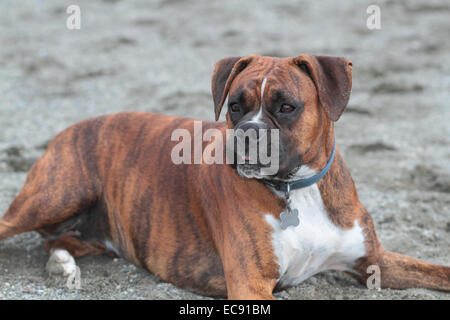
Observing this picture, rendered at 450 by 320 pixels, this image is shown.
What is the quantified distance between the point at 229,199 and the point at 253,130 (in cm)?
54

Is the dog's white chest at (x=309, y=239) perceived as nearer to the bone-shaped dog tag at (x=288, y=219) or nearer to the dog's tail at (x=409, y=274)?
the bone-shaped dog tag at (x=288, y=219)

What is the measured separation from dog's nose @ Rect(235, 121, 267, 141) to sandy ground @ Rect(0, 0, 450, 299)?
40.4 inches

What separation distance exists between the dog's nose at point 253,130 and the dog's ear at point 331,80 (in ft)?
1.13

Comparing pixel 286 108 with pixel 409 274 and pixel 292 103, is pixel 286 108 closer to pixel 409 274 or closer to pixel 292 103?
pixel 292 103

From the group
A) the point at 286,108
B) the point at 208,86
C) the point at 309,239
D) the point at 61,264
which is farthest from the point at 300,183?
the point at 208,86

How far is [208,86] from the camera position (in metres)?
6.86

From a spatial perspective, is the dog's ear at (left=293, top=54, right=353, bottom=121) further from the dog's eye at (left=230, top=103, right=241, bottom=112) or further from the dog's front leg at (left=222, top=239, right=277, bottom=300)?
the dog's front leg at (left=222, top=239, right=277, bottom=300)

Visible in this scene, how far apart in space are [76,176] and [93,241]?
1.49 feet

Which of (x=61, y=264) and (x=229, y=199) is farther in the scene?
(x=61, y=264)

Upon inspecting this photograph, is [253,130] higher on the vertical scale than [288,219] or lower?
higher

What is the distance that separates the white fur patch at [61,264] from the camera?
3.79 metres

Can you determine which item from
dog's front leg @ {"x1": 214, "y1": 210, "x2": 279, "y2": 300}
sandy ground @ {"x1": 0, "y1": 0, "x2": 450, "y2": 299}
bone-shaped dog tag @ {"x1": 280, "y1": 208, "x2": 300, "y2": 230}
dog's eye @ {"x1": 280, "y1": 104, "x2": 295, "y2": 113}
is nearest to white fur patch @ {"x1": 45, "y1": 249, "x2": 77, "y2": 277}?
sandy ground @ {"x1": 0, "y1": 0, "x2": 450, "y2": 299}

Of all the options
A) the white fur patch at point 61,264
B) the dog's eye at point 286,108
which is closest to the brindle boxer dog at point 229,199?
the dog's eye at point 286,108

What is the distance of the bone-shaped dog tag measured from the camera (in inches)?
123
